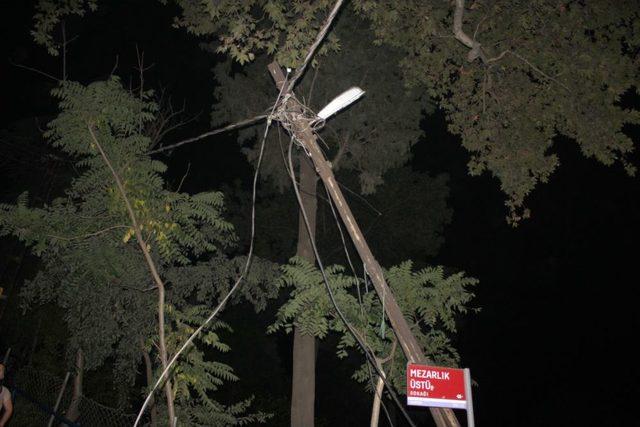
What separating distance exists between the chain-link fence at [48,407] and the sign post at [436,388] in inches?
177

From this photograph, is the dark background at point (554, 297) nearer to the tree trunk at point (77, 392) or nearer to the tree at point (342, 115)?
the tree at point (342, 115)

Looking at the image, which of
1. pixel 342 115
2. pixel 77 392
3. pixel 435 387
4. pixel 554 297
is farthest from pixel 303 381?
pixel 554 297

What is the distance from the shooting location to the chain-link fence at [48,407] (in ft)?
25.1

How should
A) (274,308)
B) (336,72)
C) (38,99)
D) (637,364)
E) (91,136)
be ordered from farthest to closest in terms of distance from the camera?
1. (637,364)
2. (274,308)
3. (38,99)
4. (336,72)
5. (91,136)

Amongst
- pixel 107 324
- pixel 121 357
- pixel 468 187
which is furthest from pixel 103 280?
pixel 468 187

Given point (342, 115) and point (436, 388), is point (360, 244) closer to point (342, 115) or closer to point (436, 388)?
point (436, 388)

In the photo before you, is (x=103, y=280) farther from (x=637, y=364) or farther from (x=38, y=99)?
(x=637, y=364)

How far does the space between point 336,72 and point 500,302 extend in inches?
976

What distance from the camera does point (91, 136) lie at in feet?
20.2

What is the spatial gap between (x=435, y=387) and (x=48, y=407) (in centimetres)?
809

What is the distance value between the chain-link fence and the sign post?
14.7 ft

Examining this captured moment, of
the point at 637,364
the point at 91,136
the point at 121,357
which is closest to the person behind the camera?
the point at 91,136

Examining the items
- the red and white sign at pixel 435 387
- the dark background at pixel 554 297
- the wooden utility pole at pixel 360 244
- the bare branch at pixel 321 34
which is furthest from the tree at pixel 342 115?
the dark background at pixel 554 297

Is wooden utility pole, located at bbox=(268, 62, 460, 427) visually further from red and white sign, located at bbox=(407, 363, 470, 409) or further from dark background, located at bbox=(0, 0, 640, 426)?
dark background, located at bbox=(0, 0, 640, 426)
